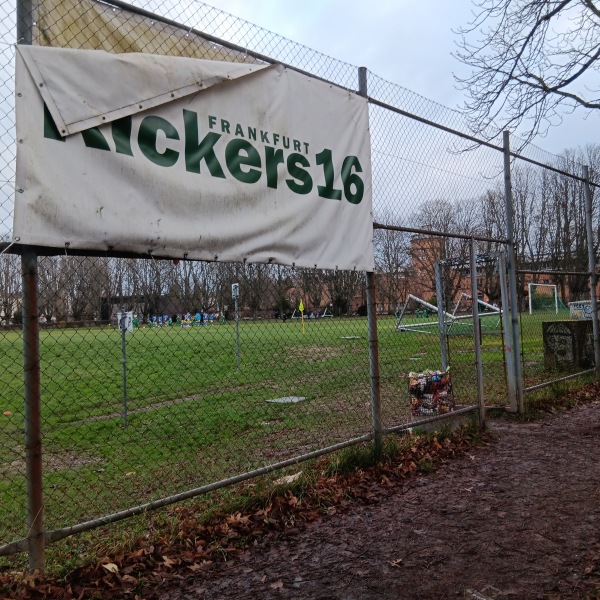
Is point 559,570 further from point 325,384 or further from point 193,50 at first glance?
point 325,384

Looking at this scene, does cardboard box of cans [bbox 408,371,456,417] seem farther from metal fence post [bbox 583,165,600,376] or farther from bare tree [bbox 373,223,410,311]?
metal fence post [bbox 583,165,600,376]

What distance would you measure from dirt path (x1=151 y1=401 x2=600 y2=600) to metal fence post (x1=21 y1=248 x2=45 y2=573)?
0.69 meters

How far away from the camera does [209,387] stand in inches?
480

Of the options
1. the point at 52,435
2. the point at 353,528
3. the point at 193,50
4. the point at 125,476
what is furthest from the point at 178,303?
the point at 52,435

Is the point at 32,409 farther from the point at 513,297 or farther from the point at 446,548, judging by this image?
the point at 513,297

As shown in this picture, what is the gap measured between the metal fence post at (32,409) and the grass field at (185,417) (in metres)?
0.77

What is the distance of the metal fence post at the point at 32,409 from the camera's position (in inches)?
120

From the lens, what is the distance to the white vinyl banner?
10.1 ft

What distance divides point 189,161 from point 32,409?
185cm

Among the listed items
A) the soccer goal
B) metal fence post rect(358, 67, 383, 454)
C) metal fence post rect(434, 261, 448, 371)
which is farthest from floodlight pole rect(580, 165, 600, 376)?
the soccer goal

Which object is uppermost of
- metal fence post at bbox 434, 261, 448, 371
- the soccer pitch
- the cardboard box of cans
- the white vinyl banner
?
the white vinyl banner

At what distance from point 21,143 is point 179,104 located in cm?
114

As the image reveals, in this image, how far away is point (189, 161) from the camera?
12.4 ft

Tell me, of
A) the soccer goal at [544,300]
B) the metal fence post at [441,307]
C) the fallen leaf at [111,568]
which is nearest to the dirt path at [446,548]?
the fallen leaf at [111,568]
